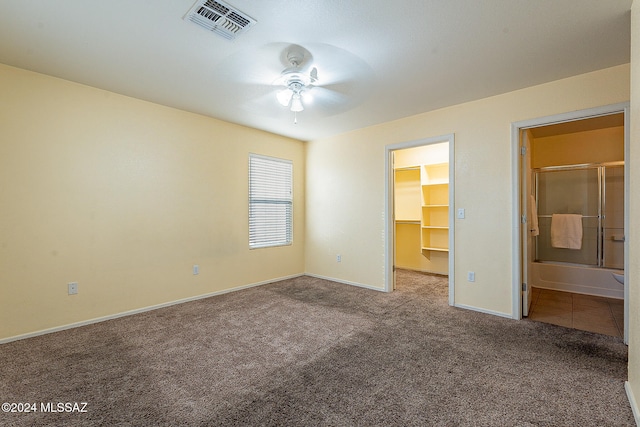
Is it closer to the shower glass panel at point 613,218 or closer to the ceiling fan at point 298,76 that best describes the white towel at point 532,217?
the shower glass panel at point 613,218

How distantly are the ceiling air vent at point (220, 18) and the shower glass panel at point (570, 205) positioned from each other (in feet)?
16.5

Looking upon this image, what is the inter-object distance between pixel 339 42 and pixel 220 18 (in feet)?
2.80

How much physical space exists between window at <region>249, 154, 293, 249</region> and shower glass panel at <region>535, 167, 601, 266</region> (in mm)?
4188

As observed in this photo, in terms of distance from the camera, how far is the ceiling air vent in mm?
1815

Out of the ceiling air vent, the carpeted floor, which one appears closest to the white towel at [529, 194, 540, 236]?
the carpeted floor

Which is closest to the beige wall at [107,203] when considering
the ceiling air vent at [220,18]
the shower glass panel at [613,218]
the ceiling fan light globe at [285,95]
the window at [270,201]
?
the window at [270,201]

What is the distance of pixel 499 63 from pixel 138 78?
332 cm

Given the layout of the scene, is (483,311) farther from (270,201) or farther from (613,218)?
(270,201)

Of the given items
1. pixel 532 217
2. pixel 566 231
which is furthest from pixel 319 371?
pixel 566 231

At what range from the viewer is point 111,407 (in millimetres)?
1694

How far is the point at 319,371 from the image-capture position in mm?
2070

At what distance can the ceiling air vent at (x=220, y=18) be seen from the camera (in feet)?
5.96

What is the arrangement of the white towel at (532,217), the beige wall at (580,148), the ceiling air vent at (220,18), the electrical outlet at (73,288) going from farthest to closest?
the beige wall at (580,148)
the white towel at (532,217)
the electrical outlet at (73,288)
the ceiling air vent at (220,18)

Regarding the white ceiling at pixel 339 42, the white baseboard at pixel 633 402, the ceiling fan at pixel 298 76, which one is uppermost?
the white ceiling at pixel 339 42
